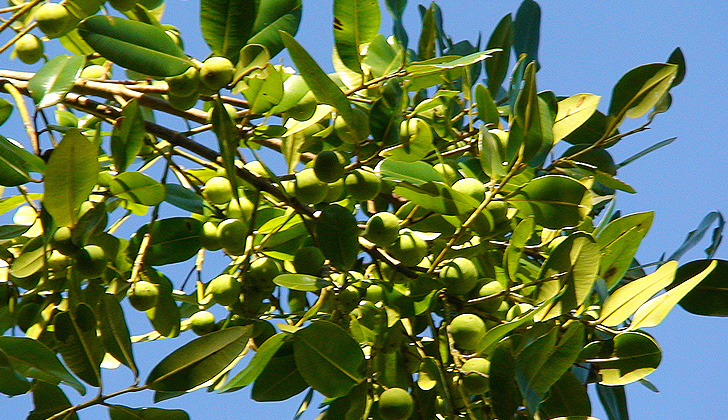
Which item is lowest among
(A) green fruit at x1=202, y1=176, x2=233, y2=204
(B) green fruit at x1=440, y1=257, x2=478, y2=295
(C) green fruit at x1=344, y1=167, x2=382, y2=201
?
(B) green fruit at x1=440, y1=257, x2=478, y2=295

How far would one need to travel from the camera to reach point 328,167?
0.89 metres

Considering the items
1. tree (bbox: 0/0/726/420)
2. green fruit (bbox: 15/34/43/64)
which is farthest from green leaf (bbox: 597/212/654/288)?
green fruit (bbox: 15/34/43/64)

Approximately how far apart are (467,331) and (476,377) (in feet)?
0.18

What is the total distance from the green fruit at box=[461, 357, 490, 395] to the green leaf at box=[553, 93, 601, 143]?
28cm

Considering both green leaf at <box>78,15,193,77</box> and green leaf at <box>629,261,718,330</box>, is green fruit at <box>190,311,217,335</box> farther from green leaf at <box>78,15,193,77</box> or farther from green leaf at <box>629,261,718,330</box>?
green leaf at <box>629,261,718,330</box>

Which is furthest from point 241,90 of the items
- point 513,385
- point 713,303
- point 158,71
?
point 713,303

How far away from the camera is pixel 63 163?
77 cm

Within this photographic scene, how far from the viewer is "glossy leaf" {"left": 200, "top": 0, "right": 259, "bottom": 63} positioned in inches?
33.7

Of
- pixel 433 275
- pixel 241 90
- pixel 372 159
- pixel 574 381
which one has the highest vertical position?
pixel 241 90

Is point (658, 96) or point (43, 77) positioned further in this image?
point (658, 96)

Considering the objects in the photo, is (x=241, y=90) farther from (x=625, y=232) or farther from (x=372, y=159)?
(x=625, y=232)

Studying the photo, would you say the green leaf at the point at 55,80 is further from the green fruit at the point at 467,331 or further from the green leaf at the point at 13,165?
the green fruit at the point at 467,331

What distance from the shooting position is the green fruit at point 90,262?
2.84 feet

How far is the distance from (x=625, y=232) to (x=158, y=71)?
547 mm
